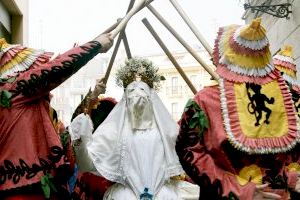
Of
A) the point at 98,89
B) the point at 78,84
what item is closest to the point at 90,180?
the point at 98,89

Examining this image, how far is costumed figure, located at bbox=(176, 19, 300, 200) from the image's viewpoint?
2.81 meters

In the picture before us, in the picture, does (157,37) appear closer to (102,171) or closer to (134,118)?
(134,118)

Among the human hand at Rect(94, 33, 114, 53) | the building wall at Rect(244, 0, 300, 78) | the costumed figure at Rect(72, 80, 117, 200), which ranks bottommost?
the costumed figure at Rect(72, 80, 117, 200)

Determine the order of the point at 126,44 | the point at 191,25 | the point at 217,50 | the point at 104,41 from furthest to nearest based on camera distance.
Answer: the point at 126,44 → the point at 191,25 → the point at 104,41 → the point at 217,50

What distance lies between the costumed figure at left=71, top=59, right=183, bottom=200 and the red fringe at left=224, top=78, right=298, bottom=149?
120 centimetres

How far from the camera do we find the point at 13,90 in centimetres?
310

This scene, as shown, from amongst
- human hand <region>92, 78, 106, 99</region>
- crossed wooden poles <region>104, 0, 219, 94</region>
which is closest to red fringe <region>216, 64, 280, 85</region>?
crossed wooden poles <region>104, 0, 219, 94</region>

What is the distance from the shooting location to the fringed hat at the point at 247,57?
120 inches

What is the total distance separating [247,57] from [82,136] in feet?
5.12

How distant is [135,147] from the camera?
13.5 feet

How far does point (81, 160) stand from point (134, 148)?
436mm

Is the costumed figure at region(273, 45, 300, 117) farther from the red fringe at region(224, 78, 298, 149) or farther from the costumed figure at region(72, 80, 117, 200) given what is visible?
the costumed figure at region(72, 80, 117, 200)

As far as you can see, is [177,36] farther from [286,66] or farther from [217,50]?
[217,50]

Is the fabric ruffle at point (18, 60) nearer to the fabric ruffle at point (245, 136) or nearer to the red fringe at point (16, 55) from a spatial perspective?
the red fringe at point (16, 55)
